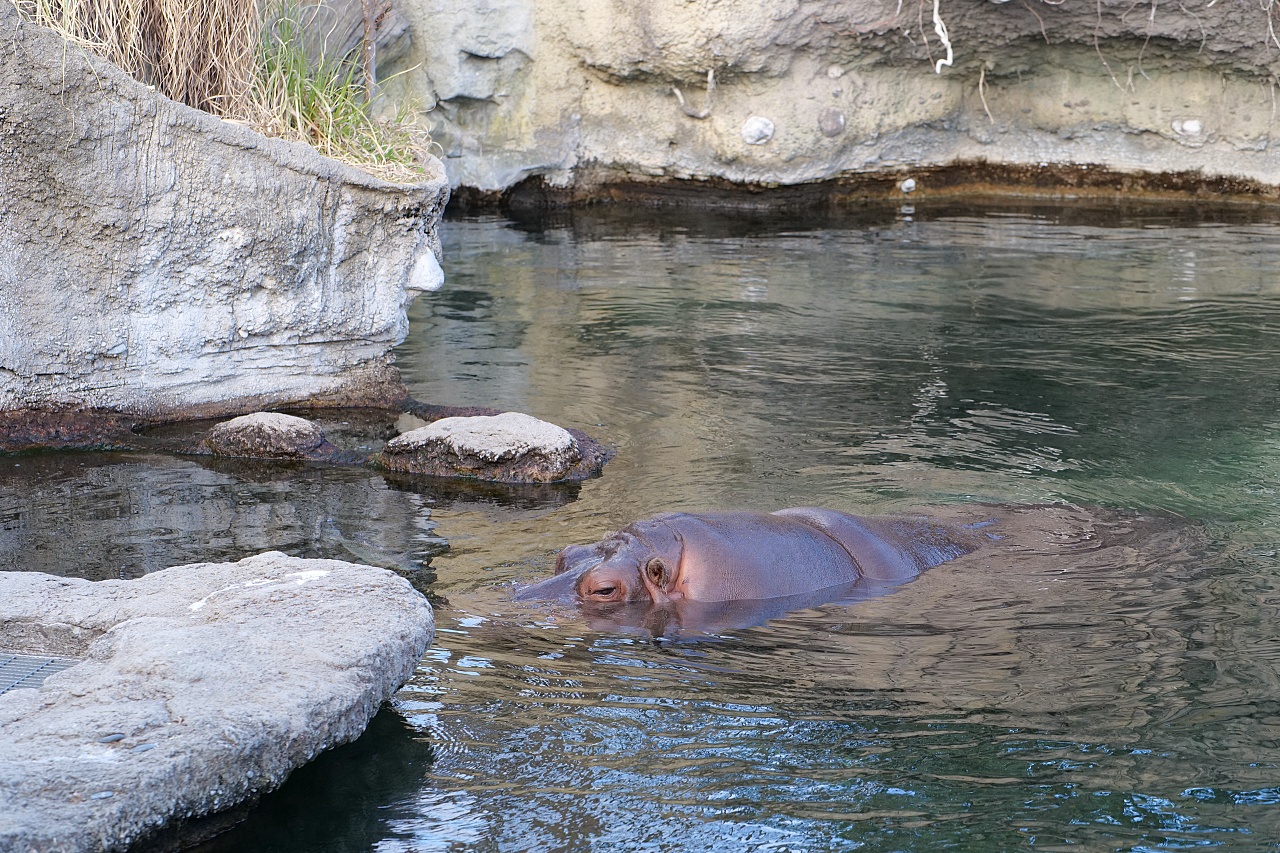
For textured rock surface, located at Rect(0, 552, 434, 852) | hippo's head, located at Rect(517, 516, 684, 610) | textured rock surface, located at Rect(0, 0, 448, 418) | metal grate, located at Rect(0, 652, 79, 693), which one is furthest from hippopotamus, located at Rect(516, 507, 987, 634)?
textured rock surface, located at Rect(0, 0, 448, 418)

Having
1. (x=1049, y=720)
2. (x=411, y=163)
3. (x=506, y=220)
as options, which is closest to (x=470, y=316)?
(x=411, y=163)

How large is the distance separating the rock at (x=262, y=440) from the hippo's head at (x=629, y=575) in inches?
106

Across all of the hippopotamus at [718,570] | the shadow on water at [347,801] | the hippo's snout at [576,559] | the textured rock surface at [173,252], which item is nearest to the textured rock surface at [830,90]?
the textured rock surface at [173,252]

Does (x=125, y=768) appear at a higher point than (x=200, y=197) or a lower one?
lower

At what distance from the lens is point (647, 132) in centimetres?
1514

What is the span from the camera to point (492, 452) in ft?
21.5

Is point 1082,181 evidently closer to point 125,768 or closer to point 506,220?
point 506,220

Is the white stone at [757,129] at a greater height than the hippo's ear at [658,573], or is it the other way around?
the white stone at [757,129]

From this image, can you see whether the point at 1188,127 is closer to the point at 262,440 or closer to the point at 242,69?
the point at 242,69

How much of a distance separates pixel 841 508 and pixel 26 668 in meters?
3.40

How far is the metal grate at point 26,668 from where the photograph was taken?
10.9 feet

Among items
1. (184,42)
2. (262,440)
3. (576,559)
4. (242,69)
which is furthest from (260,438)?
(576,559)

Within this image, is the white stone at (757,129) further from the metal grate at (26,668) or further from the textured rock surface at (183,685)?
the metal grate at (26,668)

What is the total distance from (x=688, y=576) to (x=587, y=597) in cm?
33
